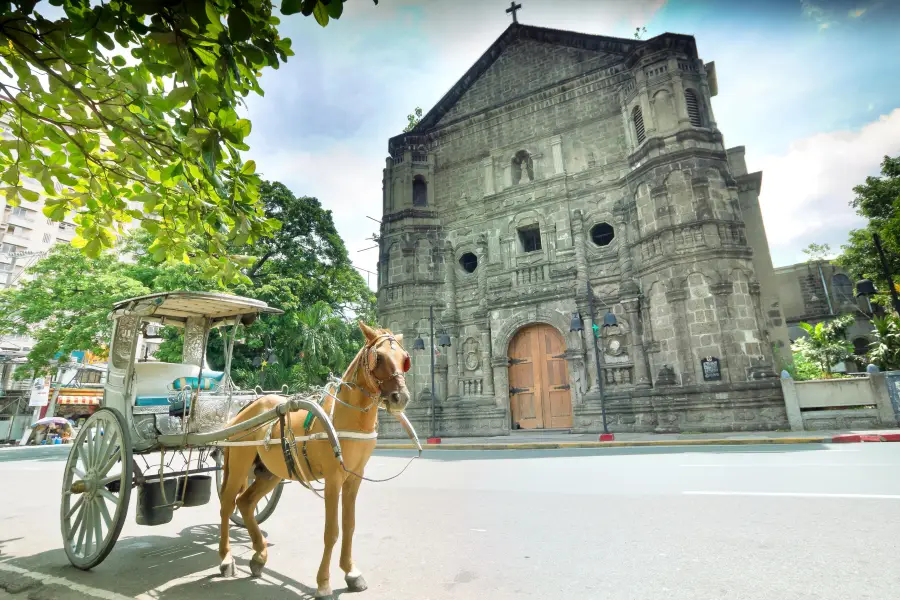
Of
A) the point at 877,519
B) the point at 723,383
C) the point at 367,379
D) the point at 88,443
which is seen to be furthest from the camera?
the point at 723,383

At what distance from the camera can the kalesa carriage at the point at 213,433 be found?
10.8 ft

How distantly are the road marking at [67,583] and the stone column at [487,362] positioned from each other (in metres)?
14.1

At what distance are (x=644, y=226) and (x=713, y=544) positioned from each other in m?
13.1

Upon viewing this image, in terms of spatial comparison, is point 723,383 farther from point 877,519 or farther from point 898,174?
point 898,174

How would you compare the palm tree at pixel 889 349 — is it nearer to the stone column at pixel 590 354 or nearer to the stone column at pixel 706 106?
the stone column at pixel 590 354

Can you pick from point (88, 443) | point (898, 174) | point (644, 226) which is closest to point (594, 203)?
point (644, 226)

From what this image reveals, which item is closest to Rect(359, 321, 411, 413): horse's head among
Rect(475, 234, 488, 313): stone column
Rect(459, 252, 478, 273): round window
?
Rect(475, 234, 488, 313): stone column

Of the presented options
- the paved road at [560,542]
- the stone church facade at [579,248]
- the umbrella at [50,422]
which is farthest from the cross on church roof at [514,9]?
the umbrella at [50,422]

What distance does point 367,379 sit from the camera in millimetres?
3426

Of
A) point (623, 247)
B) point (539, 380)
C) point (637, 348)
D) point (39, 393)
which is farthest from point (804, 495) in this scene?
point (39, 393)

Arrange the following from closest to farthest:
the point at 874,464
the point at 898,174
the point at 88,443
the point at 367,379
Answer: the point at 367,379, the point at 88,443, the point at 874,464, the point at 898,174

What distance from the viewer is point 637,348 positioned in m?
14.7

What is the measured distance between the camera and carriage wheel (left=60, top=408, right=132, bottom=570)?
3.61 m

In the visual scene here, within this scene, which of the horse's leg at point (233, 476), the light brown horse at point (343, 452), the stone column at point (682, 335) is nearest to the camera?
the light brown horse at point (343, 452)
